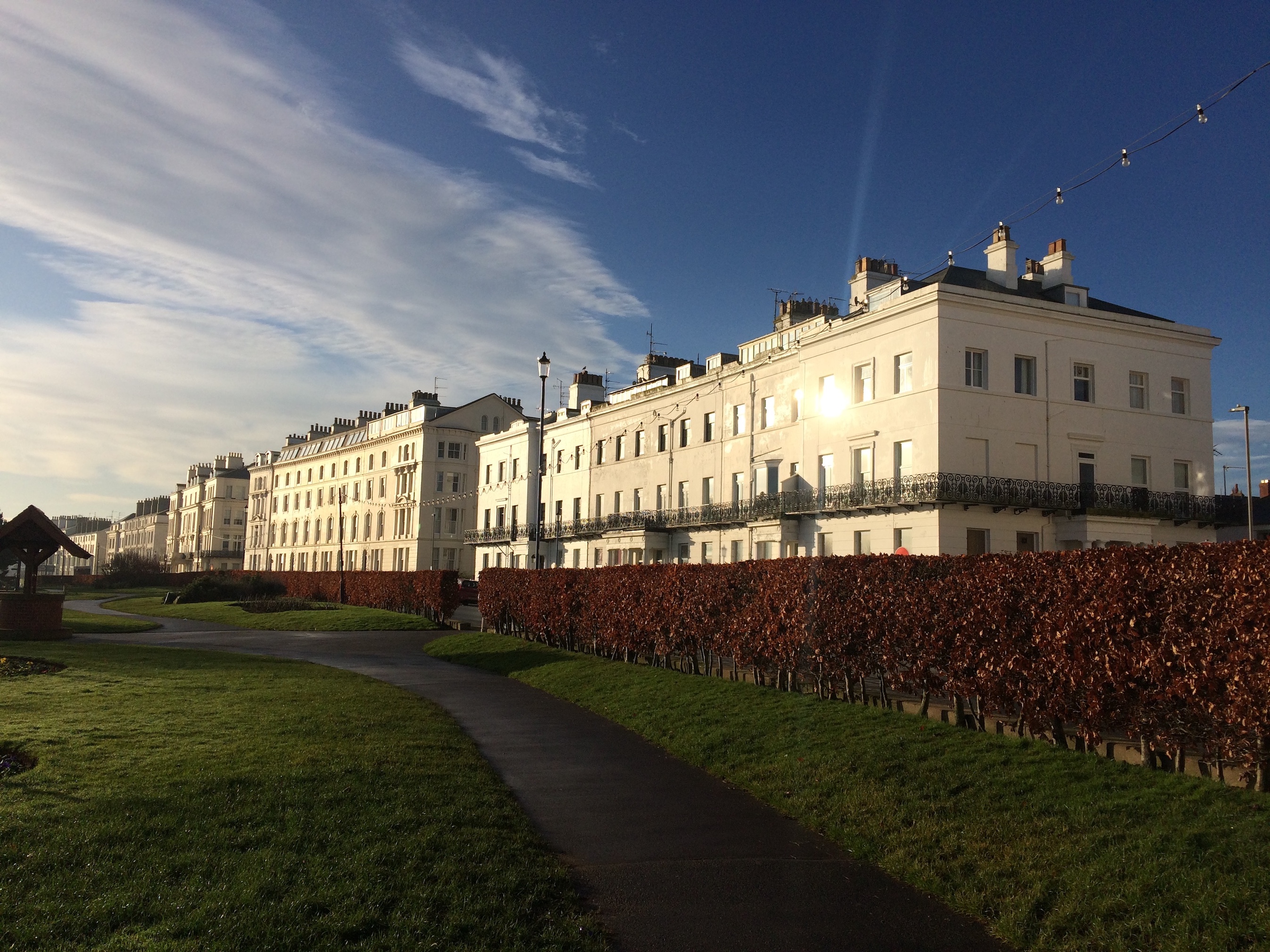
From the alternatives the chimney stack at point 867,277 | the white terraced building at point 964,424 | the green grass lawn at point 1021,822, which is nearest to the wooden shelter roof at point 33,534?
the white terraced building at point 964,424

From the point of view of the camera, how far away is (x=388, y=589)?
172ft

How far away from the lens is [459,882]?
7250mm

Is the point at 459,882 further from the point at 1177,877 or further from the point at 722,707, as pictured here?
the point at 722,707

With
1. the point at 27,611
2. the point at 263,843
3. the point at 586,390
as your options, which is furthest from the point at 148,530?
the point at 263,843

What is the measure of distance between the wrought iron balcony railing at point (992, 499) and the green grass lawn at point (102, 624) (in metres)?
25.9

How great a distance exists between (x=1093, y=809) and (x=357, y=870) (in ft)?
20.1

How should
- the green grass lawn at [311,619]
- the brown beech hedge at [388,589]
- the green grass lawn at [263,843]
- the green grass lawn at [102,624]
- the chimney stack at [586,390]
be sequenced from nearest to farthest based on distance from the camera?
the green grass lawn at [263,843] < the green grass lawn at [102,624] < the green grass lawn at [311,619] < the brown beech hedge at [388,589] < the chimney stack at [586,390]

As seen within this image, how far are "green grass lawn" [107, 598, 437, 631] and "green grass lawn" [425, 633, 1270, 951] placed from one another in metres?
29.2

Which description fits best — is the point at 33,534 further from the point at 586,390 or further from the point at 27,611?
the point at 586,390

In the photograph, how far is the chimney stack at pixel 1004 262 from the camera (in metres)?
39.4

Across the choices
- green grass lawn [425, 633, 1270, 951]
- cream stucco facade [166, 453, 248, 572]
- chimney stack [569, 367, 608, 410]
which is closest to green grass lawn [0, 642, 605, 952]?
green grass lawn [425, 633, 1270, 951]

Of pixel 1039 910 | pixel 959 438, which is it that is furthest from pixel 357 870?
pixel 959 438

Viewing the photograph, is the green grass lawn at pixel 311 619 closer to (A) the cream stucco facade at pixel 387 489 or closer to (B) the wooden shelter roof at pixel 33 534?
(B) the wooden shelter roof at pixel 33 534

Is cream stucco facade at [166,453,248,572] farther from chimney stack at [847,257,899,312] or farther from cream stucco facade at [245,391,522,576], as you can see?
chimney stack at [847,257,899,312]
